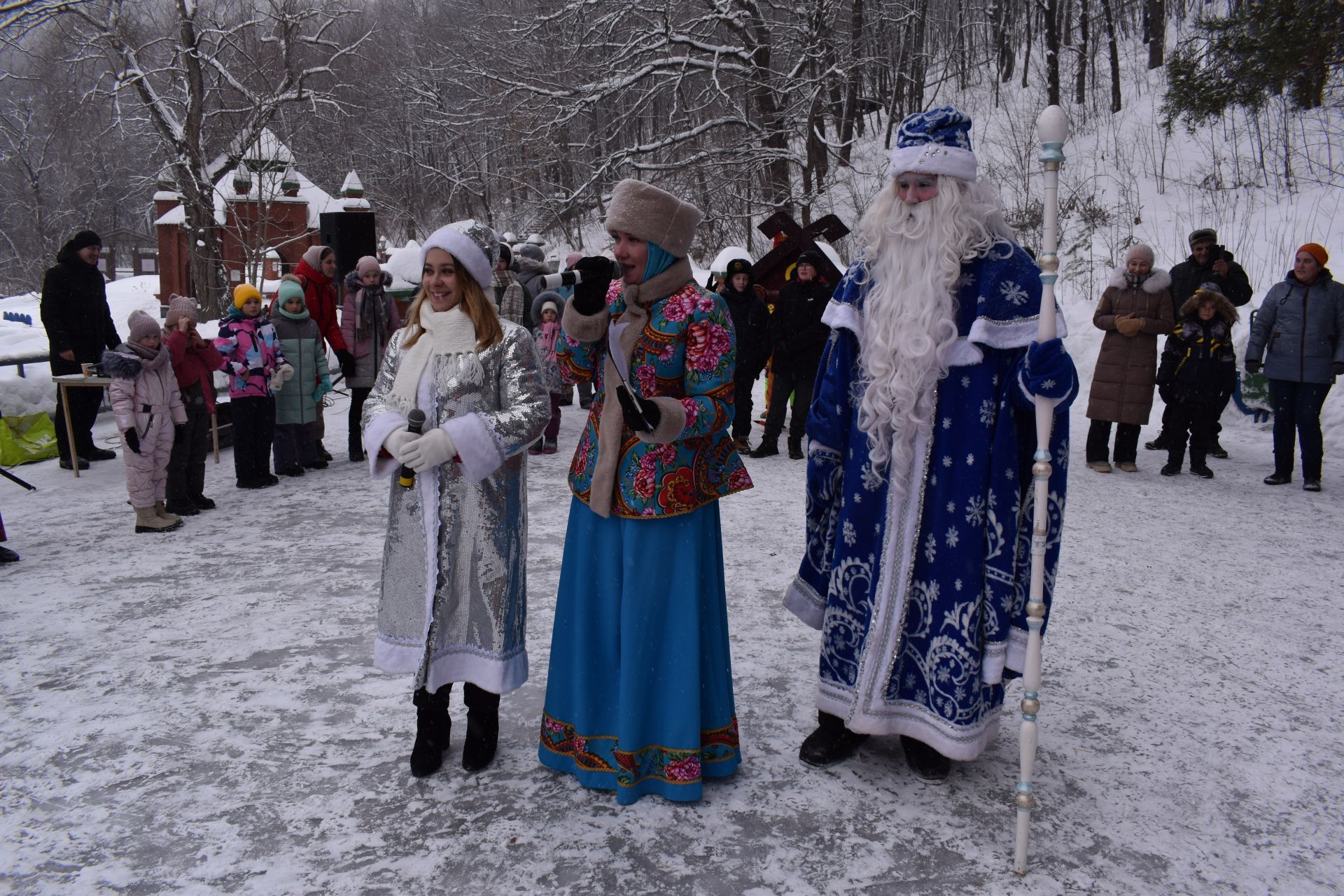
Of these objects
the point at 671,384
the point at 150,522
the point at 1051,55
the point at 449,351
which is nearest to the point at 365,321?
the point at 150,522

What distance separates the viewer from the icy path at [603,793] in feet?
8.63

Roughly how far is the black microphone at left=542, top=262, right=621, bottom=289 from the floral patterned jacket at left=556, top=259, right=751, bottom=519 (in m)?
0.09

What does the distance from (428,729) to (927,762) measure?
169 cm

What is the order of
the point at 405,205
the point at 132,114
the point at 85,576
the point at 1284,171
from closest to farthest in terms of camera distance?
the point at 85,576 → the point at 1284,171 → the point at 132,114 → the point at 405,205

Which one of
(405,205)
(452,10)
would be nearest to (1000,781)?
(452,10)

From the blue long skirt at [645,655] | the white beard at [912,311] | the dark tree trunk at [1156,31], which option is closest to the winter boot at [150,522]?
the blue long skirt at [645,655]

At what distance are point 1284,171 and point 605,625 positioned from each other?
1574 centimetres

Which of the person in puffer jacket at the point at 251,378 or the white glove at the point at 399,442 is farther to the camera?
the person in puffer jacket at the point at 251,378

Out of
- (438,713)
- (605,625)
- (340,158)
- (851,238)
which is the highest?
(340,158)

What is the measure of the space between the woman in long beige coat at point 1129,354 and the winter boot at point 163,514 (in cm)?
726

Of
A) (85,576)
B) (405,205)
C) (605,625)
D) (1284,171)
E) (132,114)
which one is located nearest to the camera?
(605,625)

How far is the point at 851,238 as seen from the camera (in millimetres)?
18156

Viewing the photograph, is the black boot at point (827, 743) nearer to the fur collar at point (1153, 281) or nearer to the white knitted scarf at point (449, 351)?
the white knitted scarf at point (449, 351)

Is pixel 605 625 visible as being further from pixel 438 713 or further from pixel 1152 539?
pixel 1152 539
